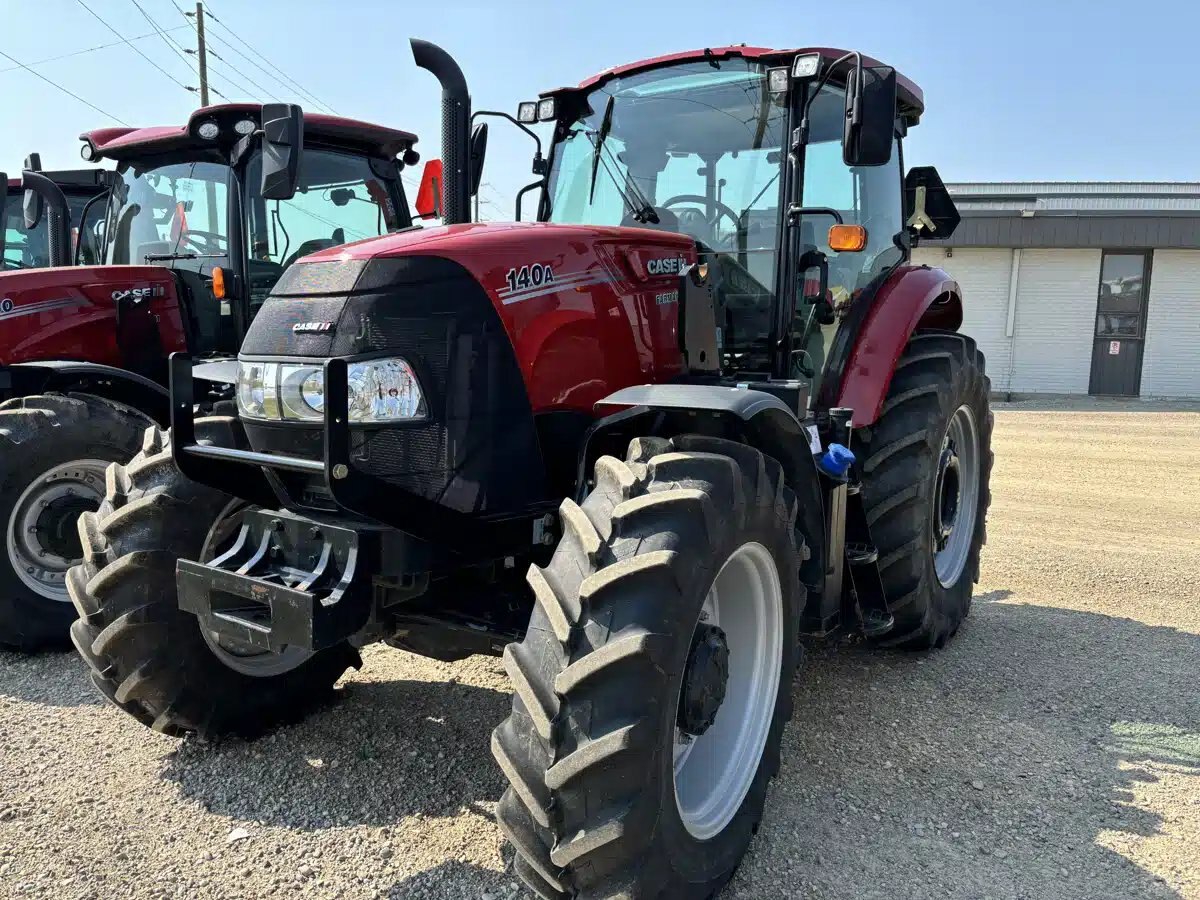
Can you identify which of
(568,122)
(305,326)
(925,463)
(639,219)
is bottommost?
(925,463)

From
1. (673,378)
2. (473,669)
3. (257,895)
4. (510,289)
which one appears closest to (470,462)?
(510,289)

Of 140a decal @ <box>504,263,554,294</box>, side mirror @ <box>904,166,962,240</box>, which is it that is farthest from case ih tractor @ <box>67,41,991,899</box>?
side mirror @ <box>904,166,962,240</box>

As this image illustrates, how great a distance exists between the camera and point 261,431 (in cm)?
262

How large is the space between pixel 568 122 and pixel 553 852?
2.96 m

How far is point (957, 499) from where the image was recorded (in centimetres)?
484

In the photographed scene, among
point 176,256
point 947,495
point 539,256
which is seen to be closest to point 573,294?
point 539,256

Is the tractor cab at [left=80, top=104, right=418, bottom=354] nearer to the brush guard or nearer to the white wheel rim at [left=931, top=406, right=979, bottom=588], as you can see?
the brush guard

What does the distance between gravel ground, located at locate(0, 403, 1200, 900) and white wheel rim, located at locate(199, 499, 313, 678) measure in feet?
0.96

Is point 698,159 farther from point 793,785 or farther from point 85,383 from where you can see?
point 85,383

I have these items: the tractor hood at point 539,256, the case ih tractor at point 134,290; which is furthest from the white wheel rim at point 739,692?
the case ih tractor at point 134,290

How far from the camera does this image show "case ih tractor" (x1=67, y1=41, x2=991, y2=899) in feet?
7.14

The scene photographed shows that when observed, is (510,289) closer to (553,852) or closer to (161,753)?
(553,852)

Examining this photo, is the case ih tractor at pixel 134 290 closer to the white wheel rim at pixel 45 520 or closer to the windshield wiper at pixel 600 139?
the white wheel rim at pixel 45 520

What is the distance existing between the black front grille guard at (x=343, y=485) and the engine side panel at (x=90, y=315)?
2.87 metres
